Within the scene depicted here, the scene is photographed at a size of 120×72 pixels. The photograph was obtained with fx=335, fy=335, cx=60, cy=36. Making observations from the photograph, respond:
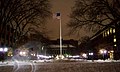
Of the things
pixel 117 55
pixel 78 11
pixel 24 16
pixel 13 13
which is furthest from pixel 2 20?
pixel 117 55

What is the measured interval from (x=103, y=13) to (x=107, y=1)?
2057 millimetres

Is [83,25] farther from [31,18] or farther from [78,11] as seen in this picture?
[31,18]

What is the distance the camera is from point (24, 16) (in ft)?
205

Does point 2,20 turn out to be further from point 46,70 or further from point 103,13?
point 46,70

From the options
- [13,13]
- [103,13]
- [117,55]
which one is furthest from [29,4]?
[117,55]

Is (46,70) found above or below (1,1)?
below

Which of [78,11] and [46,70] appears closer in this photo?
[46,70]

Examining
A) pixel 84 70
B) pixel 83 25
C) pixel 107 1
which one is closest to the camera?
pixel 84 70

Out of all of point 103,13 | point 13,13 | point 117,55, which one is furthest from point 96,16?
point 13,13

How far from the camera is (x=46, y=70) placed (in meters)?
28.2

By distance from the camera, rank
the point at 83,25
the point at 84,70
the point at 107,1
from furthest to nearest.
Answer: the point at 83,25, the point at 107,1, the point at 84,70

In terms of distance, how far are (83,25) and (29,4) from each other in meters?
10.4

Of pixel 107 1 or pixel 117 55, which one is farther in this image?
pixel 117 55

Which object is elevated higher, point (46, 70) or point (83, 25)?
point (83, 25)
